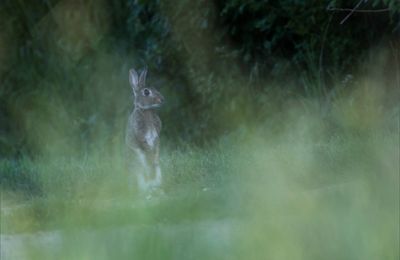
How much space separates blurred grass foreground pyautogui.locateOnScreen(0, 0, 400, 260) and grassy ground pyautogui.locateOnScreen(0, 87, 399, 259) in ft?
0.05

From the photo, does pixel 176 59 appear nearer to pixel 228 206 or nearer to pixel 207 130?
pixel 207 130

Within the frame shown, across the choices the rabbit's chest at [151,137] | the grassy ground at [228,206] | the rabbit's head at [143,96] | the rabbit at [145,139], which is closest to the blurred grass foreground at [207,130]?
the grassy ground at [228,206]

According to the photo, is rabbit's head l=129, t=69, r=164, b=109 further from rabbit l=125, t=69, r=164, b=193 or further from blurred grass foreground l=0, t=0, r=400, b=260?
blurred grass foreground l=0, t=0, r=400, b=260

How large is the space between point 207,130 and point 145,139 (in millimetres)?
4040

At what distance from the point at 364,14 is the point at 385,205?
13.6ft

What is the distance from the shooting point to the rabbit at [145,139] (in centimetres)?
807

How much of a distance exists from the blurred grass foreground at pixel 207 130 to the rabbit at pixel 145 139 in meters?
0.18

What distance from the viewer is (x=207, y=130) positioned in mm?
12188

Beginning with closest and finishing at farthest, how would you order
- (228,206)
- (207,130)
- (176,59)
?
(228,206), (207,130), (176,59)

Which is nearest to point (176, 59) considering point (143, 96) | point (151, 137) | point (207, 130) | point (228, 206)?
point (207, 130)

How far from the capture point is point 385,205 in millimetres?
6898

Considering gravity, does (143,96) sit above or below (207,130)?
above

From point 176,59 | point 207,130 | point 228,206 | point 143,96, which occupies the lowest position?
point 207,130

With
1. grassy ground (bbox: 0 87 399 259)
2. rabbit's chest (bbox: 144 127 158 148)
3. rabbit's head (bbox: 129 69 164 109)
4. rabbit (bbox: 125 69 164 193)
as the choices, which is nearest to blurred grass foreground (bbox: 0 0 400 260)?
grassy ground (bbox: 0 87 399 259)
